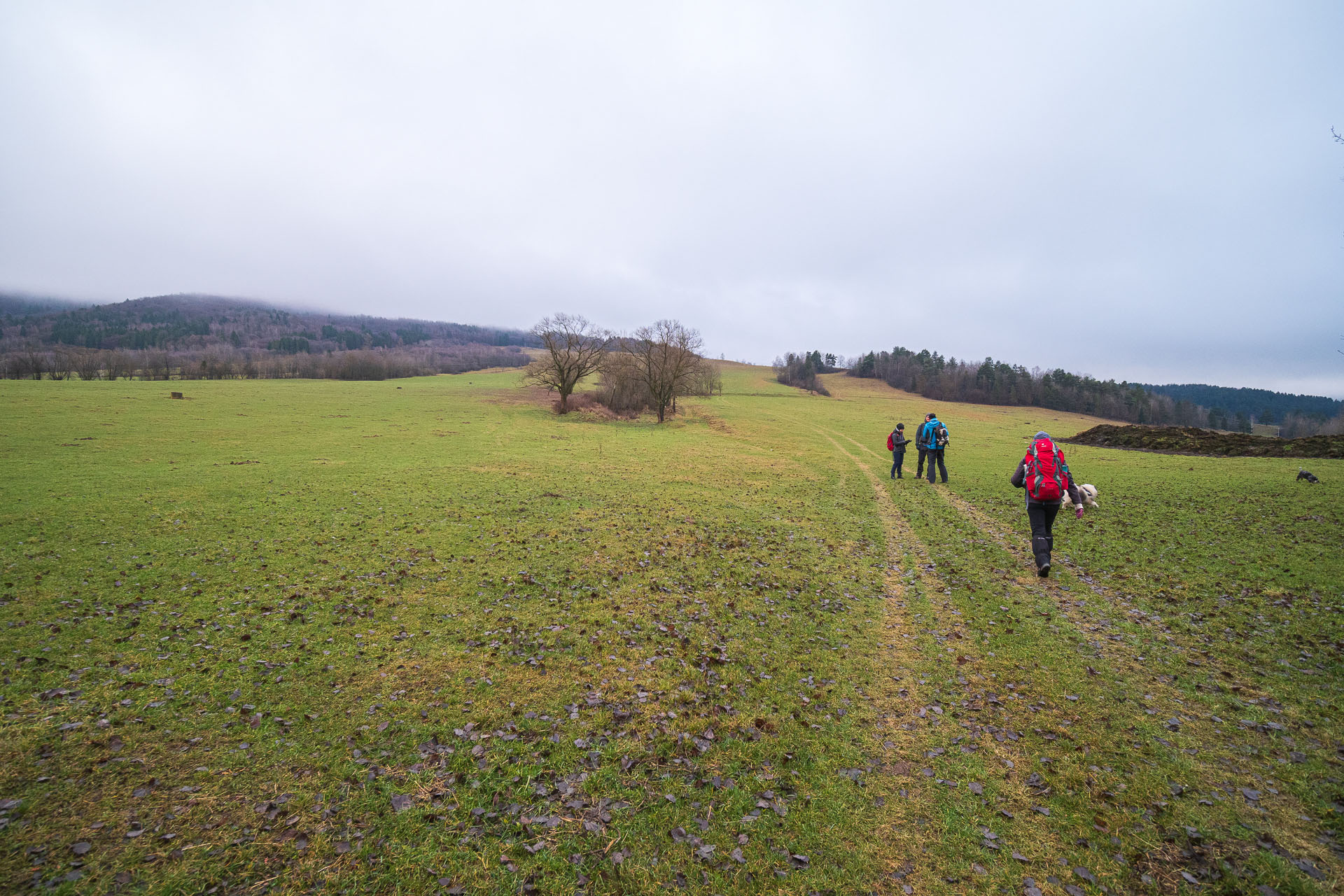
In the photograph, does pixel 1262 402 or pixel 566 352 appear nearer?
pixel 566 352

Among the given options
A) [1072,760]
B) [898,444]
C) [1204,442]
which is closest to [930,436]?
[898,444]

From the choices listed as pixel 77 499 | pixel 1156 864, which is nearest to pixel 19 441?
pixel 77 499

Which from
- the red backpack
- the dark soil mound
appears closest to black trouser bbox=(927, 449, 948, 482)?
the red backpack

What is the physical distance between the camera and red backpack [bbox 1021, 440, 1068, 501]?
41.4ft

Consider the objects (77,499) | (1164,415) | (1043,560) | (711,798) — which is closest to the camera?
(711,798)

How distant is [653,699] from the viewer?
7945 mm

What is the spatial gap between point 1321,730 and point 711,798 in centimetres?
828

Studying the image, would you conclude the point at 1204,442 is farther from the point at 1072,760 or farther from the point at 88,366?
the point at 88,366

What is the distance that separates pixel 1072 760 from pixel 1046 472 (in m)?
8.17

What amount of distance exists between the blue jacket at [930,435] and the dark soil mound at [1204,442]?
26.1 metres

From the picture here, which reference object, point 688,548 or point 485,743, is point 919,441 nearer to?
point 688,548

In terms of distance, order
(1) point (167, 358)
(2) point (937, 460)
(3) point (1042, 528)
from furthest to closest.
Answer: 1. (1) point (167, 358)
2. (2) point (937, 460)
3. (3) point (1042, 528)

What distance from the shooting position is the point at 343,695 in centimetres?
782

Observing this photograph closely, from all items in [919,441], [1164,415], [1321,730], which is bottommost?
[1321,730]
